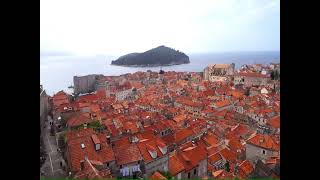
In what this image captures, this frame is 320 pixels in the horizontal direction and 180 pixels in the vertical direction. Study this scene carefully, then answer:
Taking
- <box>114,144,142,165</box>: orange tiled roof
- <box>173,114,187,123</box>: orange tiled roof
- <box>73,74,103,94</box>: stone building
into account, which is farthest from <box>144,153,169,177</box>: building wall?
<box>73,74,103,94</box>: stone building

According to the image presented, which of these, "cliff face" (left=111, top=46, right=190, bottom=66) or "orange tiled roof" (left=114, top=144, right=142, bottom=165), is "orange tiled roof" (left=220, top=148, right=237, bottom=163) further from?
"cliff face" (left=111, top=46, right=190, bottom=66)

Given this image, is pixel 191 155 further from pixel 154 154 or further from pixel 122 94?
pixel 122 94

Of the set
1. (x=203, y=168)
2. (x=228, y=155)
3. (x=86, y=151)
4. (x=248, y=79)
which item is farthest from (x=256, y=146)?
(x=248, y=79)

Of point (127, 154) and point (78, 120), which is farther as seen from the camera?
point (78, 120)

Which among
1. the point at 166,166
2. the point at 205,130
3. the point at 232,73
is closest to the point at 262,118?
the point at 205,130

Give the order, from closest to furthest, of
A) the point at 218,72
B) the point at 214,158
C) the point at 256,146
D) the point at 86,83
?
the point at 214,158 → the point at 256,146 → the point at 86,83 → the point at 218,72

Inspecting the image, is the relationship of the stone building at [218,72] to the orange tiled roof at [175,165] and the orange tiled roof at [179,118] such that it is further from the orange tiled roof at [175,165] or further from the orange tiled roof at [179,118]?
the orange tiled roof at [175,165]

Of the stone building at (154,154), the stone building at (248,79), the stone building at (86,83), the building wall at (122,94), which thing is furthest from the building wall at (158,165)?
the stone building at (248,79)
